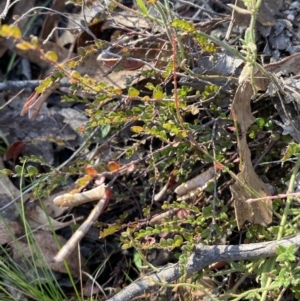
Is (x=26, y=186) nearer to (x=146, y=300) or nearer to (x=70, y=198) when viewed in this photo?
(x=70, y=198)

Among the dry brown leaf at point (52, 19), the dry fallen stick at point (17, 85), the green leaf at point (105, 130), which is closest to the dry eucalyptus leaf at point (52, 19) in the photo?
the dry brown leaf at point (52, 19)

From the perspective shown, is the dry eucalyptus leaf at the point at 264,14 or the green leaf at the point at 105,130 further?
the green leaf at the point at 105,130

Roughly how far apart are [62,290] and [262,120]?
2.99 feet

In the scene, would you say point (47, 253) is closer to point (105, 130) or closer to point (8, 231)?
point (8, 231)

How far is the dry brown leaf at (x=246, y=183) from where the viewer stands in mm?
1537

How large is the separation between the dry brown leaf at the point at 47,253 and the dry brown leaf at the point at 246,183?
0.64 metres

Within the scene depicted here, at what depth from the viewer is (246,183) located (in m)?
1.53

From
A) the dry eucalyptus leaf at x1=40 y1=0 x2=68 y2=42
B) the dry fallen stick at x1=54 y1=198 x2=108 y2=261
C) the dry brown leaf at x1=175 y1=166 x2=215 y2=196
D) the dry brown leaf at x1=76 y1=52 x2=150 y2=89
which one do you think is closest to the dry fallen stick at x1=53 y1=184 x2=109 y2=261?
the dry fallen stick at x1=54 y1=198 x2=108 y2=261

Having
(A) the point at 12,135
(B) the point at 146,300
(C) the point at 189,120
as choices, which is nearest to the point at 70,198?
(B) the point at 146,300

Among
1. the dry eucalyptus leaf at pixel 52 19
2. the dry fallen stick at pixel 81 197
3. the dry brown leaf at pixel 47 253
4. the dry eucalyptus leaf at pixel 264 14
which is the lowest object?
the dry brown leaf at pixel 47 253

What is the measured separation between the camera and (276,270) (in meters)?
1.43

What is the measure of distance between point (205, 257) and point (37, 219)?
0.74 metres

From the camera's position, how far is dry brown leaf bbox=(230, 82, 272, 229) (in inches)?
60.5

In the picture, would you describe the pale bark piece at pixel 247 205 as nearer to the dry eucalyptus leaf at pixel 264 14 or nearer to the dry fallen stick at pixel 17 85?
the dry eucalyptus leaf at pixel 264 14
